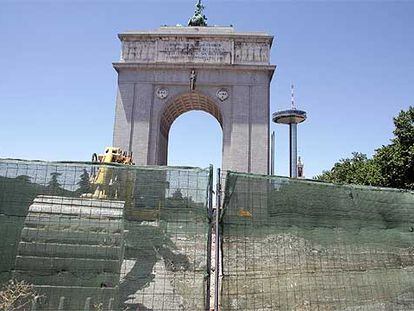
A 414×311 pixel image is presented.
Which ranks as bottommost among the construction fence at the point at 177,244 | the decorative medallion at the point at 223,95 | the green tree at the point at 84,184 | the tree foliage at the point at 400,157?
the construction fence at the point at 177,244

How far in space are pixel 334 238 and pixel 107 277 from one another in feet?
9.98

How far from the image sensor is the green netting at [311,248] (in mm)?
5352

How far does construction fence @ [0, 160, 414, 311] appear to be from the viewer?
5.19 metres

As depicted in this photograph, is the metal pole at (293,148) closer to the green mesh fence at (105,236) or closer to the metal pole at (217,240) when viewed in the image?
the metal pole at (217,240)

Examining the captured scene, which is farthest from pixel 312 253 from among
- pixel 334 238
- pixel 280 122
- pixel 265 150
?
pixel 280 122

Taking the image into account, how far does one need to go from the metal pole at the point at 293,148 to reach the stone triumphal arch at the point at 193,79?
43.0ft

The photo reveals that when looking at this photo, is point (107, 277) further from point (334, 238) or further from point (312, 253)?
point (334, 238)

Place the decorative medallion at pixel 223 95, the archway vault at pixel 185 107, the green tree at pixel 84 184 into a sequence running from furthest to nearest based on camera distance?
1. the archway vault at pixel 185 107
2. the decorative medallion at pixel 223 95
3. the green tree at pixel 84 184

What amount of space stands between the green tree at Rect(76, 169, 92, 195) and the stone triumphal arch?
62.9ft

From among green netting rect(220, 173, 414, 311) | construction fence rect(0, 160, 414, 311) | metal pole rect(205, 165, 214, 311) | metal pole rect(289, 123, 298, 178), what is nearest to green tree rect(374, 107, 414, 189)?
green netting rect(220, 173, 414, 311)

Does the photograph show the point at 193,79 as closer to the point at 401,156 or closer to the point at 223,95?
the point at 223,95

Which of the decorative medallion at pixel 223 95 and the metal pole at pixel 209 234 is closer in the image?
the metal pole at pixel 209 234

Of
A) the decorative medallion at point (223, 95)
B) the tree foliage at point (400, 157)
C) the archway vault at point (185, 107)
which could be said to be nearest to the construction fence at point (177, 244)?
the tree foliage at point (400, 157)

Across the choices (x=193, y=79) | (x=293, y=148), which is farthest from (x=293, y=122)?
(x=193, y=79)
